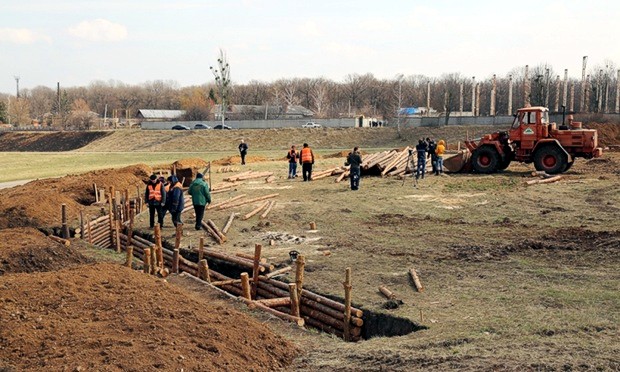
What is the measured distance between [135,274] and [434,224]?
9.46m

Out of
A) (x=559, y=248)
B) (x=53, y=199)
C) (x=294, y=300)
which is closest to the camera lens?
(x=294, y=300)

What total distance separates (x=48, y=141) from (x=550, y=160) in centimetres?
6442

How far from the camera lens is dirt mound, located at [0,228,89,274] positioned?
14.3 metres

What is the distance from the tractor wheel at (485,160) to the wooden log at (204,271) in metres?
17.8

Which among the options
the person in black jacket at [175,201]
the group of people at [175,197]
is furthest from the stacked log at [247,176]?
the person in black jacket at [175,201]

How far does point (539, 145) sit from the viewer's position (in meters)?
28.2

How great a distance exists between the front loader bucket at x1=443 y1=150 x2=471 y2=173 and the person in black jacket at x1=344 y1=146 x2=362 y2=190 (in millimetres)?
6050

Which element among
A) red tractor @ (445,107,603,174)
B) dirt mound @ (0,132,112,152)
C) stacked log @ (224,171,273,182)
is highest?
red tractor @ (445,107,603,174)

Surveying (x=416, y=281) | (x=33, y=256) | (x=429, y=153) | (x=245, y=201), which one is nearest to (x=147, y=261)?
(x=33, y=256)

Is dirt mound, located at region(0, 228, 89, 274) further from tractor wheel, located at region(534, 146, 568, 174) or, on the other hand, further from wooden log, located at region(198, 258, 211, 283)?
tractor wheel, located at region(534, 146, 568, 174)

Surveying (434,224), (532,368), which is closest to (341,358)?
(532,368)

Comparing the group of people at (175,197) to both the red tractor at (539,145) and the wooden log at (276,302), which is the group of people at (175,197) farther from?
the red tractor at (539,145)

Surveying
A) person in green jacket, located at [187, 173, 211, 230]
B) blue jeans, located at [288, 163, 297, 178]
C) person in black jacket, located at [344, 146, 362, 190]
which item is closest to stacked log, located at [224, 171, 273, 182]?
blue jeans, located at [288, 163, 297, 178]

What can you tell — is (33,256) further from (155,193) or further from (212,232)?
(155,193)
